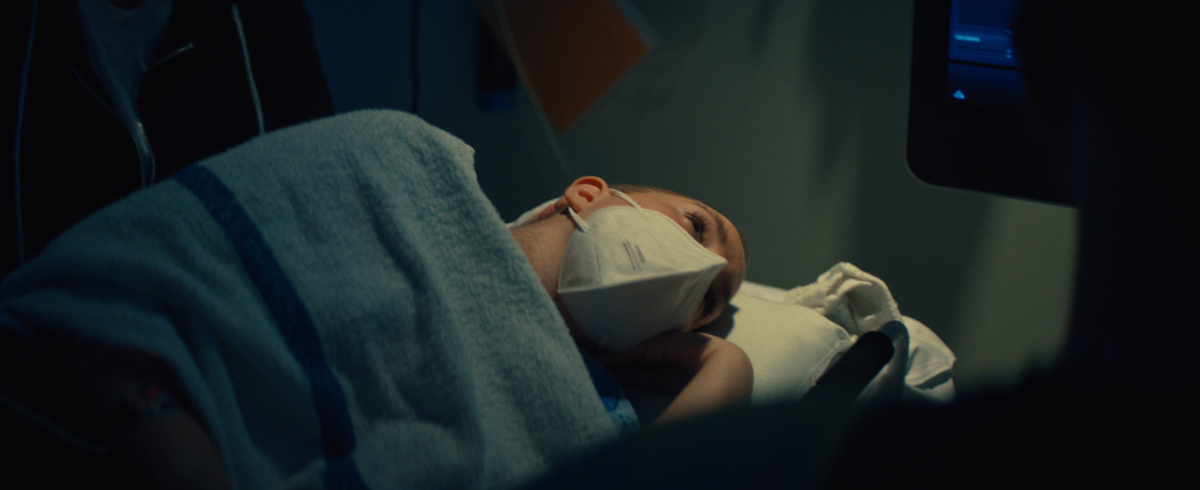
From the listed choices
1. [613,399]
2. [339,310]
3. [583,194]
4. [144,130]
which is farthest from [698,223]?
[144,130]

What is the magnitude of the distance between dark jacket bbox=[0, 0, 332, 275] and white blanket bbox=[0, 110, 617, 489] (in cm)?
48

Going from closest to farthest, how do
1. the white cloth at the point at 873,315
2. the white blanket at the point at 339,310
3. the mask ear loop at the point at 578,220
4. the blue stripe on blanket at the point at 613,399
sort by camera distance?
the white blanket at the point at 339,310, the blue stripe on blanket at the point at 613,399, the mask ear loop at the point at 578,220, the white cloth at the point at 873,315

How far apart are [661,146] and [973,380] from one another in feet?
3.98

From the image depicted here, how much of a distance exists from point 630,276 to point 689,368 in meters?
0.18

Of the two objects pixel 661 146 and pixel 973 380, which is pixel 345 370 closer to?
pixel 973 380

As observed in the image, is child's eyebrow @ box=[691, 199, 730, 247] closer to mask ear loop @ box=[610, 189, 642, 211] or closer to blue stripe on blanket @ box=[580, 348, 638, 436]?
mask ear loop @ box=[610, 189, 642, 211]

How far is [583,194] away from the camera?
0.99 meters

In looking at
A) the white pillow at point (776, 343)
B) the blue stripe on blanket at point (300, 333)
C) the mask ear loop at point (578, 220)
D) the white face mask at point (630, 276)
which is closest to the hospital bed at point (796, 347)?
the white pillow at point (776, 343)

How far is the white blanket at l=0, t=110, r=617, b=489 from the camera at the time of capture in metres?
0.52

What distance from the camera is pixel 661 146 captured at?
4.59 feet

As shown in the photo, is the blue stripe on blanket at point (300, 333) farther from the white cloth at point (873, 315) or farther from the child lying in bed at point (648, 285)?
the white cloth at point (873, 315)

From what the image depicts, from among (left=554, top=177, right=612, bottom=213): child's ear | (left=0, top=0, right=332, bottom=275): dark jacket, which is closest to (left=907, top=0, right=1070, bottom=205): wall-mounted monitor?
(left=554, top=177, right=612, bottom=213): child's ear

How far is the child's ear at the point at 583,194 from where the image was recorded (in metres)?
0.94

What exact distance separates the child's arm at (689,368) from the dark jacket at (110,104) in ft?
2.65
